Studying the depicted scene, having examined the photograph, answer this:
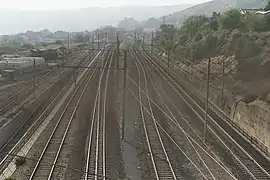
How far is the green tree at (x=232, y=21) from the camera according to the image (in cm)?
5476

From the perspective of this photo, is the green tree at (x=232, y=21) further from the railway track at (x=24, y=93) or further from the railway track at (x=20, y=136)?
the railway track at (x=20, y=136)

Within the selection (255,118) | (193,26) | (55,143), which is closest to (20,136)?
(55,143)

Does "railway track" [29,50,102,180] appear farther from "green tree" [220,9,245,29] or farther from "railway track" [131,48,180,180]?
"green tree" [220,9,245,29]

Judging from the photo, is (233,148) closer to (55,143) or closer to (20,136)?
(55,143)

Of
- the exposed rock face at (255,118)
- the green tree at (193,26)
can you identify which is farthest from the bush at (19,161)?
the green tree at (193,26)

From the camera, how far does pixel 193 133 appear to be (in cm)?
2552

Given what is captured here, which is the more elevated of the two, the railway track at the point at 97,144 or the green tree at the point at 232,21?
the green tree at the point at 232,21

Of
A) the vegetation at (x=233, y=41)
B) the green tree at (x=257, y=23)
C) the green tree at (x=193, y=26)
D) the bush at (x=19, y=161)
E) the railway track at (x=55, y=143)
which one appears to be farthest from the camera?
the green tree at (x=193, y=26)

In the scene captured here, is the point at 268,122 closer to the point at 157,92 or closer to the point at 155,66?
the point at 157,92

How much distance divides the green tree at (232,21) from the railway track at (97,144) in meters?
22.1

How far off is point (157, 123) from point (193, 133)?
2.96 m

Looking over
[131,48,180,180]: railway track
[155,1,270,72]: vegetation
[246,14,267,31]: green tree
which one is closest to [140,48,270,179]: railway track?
[131,48,180,180]: railway track

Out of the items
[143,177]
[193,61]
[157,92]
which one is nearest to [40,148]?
[143,177]

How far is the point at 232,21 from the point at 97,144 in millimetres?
36021
